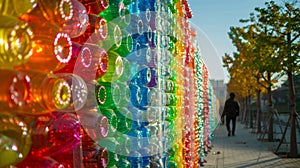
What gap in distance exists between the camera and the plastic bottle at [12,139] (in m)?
0.99

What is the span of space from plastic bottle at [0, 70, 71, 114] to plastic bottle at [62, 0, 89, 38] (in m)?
0.19

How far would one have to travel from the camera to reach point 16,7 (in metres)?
1.03

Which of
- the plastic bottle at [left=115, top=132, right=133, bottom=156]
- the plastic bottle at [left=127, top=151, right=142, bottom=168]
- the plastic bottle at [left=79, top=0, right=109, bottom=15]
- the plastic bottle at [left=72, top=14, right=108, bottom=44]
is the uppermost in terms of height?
the plastic bottle at [left=79, top=0, right=109, bottom=15]

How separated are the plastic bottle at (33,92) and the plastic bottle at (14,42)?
0.03 meters

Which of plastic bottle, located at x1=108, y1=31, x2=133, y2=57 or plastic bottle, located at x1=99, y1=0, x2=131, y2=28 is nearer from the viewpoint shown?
plastic bottle, located at x1=99, y1=0, x2=131, y2=28

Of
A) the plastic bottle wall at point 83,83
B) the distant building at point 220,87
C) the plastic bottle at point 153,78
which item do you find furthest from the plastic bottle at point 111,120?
the distant building at point 220,87

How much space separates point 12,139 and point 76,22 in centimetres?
48

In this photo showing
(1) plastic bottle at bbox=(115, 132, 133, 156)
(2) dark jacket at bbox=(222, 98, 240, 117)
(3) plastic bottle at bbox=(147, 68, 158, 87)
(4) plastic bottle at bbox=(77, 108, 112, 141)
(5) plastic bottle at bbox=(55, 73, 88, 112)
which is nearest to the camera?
(5) plastic bottle at bbox=(55, 73, 88, 112)

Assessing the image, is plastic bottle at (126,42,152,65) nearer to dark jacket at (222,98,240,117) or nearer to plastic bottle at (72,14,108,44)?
plastic bottle at (72,14,108,44)

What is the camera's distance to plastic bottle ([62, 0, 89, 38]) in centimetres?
135

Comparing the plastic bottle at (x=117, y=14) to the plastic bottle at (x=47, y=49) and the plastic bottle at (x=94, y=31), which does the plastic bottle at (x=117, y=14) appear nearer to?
the plastic bottle at (x=94, y=31)

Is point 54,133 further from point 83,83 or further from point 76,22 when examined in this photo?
point 76,22

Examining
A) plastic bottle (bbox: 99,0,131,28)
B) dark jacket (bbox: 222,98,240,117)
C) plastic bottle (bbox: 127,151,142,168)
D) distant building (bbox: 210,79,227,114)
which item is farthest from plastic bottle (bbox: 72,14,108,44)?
dark jacket (bbox: 222,98,240,117)

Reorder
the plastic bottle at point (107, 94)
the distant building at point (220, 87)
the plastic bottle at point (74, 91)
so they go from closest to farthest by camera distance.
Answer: the plastic bottle at point (74, 91), the plastic bottle at point (107, 94), the distant building at point (220, 87)
